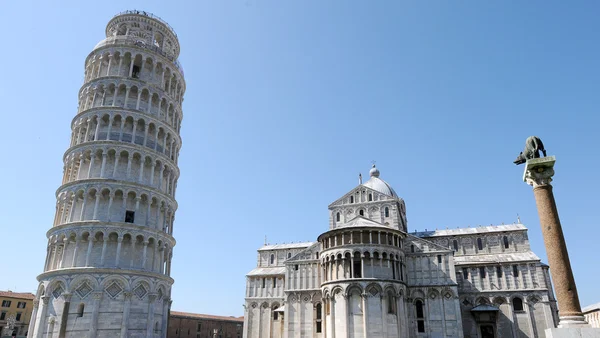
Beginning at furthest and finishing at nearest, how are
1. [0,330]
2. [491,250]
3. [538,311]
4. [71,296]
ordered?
1. [0,330]
2. [491,250]
3. [538,311]
4. [71,296]

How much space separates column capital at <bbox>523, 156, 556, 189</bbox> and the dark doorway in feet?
108

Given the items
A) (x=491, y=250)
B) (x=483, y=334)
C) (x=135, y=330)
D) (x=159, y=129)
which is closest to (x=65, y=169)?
(x=159, y=129)

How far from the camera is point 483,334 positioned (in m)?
40.9

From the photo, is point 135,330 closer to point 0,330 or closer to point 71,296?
point 71,296

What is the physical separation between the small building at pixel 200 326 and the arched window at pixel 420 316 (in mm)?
38296

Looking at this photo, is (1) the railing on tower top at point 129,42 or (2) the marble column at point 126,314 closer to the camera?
(2) the marble column at point 126,314

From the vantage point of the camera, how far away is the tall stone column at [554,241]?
482 inches

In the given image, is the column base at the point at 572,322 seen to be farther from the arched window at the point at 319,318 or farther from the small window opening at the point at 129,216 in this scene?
the arched window at the point at 319,318

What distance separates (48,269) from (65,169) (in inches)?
313

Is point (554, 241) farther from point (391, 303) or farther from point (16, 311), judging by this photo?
point (16, 311)

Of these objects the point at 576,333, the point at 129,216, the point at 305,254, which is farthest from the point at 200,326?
the point at 576,333

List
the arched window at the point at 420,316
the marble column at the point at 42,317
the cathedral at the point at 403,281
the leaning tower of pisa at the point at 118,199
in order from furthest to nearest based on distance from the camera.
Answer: the arched window at the point at 420,316, the cathedral at the point at 403,281, the leaning tower of pisa at the point at 118,199, the marble column at the point at 42,317

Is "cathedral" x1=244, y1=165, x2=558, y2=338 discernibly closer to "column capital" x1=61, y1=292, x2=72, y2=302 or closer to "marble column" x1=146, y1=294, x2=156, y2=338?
"marble column" x1=146, y1=294, x2=156, y2=338

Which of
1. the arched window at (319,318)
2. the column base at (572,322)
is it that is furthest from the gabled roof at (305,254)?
the column base at (572,322)
